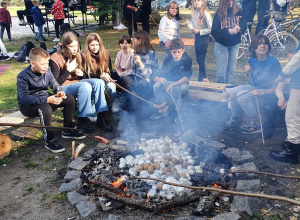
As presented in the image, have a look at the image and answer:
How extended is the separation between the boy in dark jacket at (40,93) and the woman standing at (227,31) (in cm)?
302

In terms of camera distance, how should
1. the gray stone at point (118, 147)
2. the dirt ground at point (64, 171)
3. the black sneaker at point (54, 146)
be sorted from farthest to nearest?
the black sneaker at point (54, 146)
the gray stone at point (118, 147)
the dirt ground at point (64, 171)

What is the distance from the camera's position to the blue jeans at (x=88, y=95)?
476cm

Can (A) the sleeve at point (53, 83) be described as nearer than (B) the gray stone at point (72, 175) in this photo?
No

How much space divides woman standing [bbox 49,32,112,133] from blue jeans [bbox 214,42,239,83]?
2.38m

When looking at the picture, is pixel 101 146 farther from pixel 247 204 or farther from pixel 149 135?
pixel 247 204

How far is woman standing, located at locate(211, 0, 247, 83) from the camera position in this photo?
17.4 feet

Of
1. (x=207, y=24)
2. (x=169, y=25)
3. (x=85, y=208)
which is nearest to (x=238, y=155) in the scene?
(x=85, y=208)

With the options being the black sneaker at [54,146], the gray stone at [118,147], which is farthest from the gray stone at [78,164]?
the black sneaker at [54,146]

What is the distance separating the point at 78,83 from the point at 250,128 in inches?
118

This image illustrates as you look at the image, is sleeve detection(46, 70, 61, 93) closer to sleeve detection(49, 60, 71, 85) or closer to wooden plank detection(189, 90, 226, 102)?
sleeve detection(49, 60, 71, 85)

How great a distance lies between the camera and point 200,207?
9.53 feet

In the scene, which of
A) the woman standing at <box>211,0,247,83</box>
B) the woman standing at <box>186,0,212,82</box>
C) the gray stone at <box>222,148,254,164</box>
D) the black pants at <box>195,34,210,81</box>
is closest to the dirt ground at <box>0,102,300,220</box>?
the gray stone at <box>222,148,254,164</box>

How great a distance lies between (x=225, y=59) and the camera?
556cm

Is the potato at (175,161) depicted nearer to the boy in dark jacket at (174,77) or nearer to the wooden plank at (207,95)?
the boy in dark jacket at (174,77)
